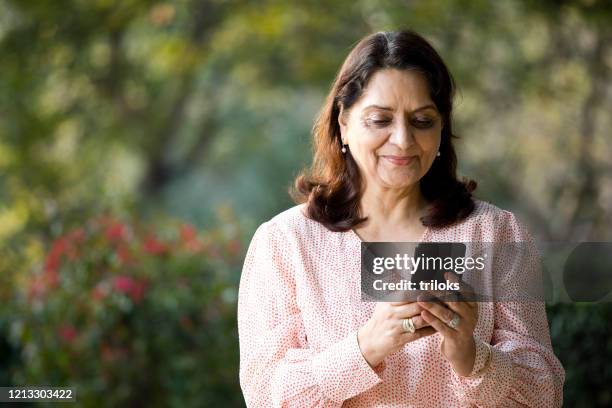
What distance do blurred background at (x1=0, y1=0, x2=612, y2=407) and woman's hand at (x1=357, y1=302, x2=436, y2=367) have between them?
92 centimetres

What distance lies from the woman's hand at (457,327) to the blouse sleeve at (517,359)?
0.03 meters

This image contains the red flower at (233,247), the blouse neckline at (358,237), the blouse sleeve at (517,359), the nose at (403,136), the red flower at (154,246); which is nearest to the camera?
the blouse sleeve at (517,359)

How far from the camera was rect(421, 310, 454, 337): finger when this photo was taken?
170 centimetres

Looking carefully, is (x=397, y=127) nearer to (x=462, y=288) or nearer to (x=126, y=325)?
(x=462, y=288)

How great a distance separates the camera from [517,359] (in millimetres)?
1903

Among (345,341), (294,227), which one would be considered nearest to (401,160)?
(294,227)

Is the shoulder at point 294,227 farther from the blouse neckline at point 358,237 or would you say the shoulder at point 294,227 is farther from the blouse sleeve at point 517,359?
Result: the blouse sleeve at point 517,359

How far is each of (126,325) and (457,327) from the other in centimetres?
265

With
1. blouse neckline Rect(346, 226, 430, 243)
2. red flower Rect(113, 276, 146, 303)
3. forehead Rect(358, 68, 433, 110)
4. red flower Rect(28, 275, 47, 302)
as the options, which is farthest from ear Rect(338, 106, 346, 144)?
red flower Rect(28, 275, 47, 302)

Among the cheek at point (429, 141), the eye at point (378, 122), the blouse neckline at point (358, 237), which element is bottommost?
the blouse neckline at point (358, 237)

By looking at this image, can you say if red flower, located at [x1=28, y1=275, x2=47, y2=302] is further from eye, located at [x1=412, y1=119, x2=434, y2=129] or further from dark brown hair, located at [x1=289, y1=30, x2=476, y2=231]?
eye, located at [x1=412, y1=119, x2=434, y2=129]

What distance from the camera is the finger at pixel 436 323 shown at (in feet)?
5.57

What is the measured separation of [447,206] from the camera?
2.12 metres

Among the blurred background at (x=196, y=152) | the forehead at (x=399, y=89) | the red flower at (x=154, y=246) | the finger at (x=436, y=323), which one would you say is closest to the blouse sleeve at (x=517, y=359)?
the finger at (x=436, y=323)
